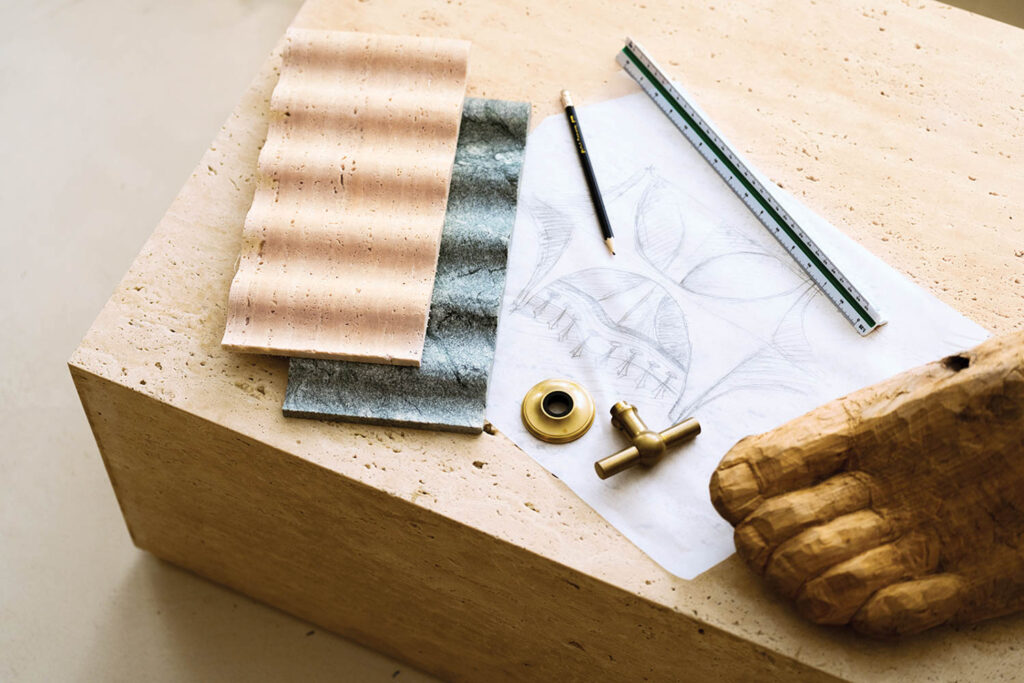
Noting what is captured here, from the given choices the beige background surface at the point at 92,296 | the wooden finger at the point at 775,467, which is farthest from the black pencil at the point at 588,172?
the beige background surface at the point at 92,296

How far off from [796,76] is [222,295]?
87cm

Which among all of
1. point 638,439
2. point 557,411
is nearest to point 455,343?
point 557,411

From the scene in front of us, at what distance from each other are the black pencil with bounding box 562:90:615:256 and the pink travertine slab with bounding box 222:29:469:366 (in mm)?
157

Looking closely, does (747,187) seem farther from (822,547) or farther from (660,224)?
(822,547)

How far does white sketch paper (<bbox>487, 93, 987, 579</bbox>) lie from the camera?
1039 millimetres

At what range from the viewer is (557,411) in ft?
3.54

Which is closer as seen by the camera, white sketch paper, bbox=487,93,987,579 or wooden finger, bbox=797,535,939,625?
wooden finger, bbox=797,535,939,625

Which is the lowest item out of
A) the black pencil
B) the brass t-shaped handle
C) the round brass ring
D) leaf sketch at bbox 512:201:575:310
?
the round brass ring

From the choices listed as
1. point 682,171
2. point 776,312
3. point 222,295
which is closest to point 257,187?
point 222,295

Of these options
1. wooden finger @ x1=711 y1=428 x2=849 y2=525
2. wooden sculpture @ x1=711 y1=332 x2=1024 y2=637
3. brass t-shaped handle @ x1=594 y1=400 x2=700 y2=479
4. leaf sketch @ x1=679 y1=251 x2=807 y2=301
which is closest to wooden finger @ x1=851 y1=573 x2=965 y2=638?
wooden sculpture @ x1=711 y1=332 x2=1024 y2=637

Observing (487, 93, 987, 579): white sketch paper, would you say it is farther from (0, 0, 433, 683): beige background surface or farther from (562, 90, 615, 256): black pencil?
(0, 0, 433, 683): beige background surface

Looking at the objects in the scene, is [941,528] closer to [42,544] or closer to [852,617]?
[852,617]

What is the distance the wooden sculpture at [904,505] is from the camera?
91 centimetres

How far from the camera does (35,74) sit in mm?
2090
